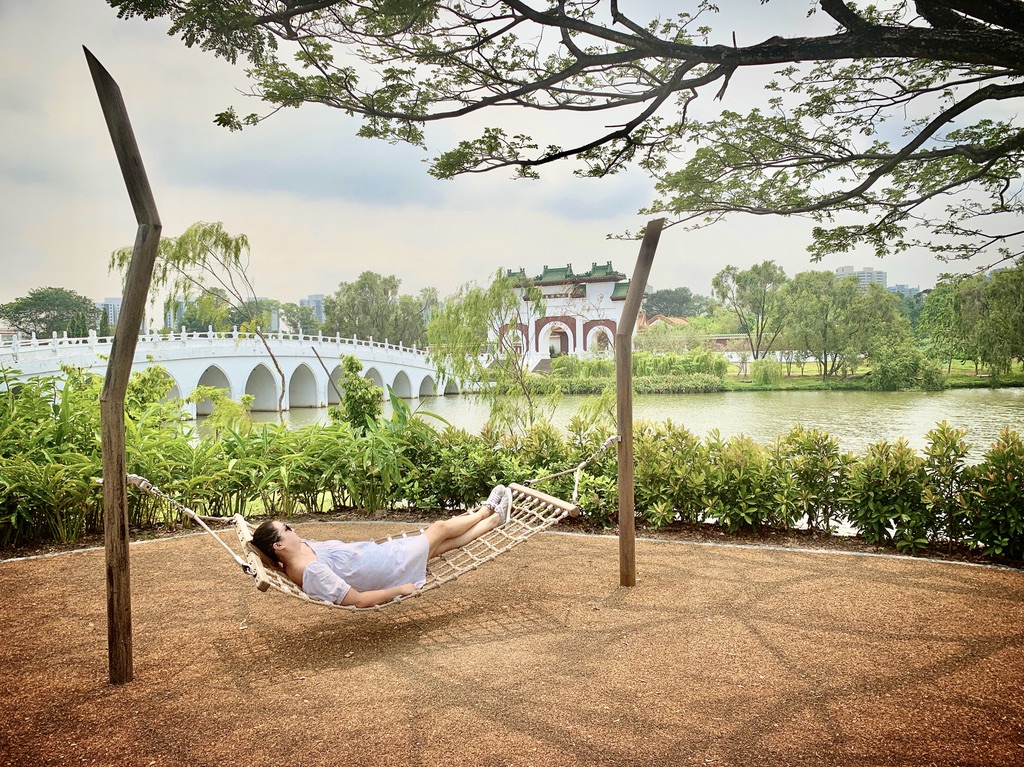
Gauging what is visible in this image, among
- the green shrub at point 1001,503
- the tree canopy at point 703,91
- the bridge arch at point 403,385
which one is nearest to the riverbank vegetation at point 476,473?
the green shrub at point 1001,503

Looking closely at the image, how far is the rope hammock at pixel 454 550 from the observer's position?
187 cm

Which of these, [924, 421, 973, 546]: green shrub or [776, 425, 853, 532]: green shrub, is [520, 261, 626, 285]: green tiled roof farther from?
[924, 421, 973, 546]: green shrub

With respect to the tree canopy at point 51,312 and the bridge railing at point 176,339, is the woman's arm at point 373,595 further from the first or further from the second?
the tree canopy at point 51,312

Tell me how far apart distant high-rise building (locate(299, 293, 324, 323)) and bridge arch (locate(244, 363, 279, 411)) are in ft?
4.00

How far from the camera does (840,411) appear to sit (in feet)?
25.9

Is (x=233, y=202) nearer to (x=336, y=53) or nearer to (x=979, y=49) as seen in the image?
(x=336, y=53)

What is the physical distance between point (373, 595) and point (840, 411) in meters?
7.25

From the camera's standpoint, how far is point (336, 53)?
11.2ft

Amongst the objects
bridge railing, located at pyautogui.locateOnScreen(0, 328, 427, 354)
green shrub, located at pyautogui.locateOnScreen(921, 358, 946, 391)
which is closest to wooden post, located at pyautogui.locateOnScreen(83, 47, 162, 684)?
bridge railing, located at pyautogui.locateOnScreen(0, 328, 427, 354)

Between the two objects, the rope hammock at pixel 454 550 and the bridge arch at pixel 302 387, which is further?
the bridge arch at pixel 302 387

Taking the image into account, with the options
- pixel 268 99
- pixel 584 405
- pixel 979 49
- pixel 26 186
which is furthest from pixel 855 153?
pixel 26 186

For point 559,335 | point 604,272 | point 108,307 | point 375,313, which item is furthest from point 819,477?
point 604,272

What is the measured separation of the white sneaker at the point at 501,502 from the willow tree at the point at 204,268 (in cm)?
475

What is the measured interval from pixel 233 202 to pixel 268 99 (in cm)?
642
